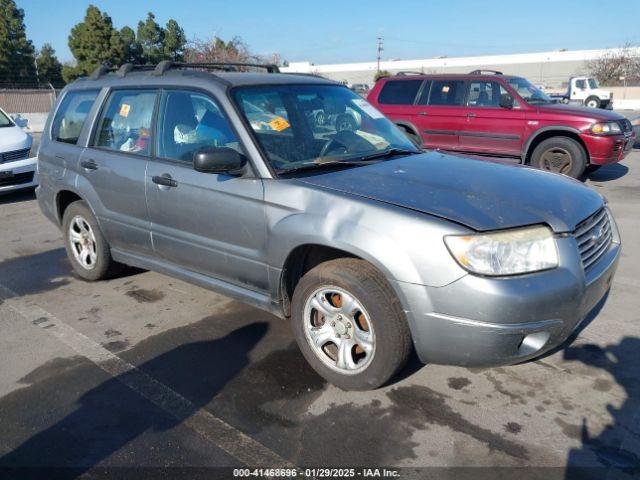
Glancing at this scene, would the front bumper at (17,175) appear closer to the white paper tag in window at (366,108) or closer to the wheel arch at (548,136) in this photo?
the white paper tag in window at (366,108)

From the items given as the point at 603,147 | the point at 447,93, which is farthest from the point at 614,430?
the point at 447,93

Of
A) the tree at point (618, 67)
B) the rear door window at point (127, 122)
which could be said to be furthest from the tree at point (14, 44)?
the tree at point (618, 67)

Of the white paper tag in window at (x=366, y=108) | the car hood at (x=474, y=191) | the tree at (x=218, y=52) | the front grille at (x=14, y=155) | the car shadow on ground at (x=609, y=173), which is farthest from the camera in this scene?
the tree at (x=218, y=52)

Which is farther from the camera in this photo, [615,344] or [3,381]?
[615,344]

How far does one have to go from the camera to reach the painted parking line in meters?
2.70

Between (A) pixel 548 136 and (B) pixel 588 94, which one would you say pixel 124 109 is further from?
(B) pixel 588 94

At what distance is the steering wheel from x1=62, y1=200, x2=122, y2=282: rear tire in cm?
229

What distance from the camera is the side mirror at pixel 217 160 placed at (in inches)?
129

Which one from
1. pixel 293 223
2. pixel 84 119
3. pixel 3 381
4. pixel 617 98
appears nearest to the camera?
pixel 293 223

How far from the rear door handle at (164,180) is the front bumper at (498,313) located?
191 cm

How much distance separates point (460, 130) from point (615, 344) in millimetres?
6619

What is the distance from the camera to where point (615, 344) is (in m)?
3.66

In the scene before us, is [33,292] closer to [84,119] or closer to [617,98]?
[84,119]

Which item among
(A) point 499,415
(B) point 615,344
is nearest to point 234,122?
(A) point 499,415
